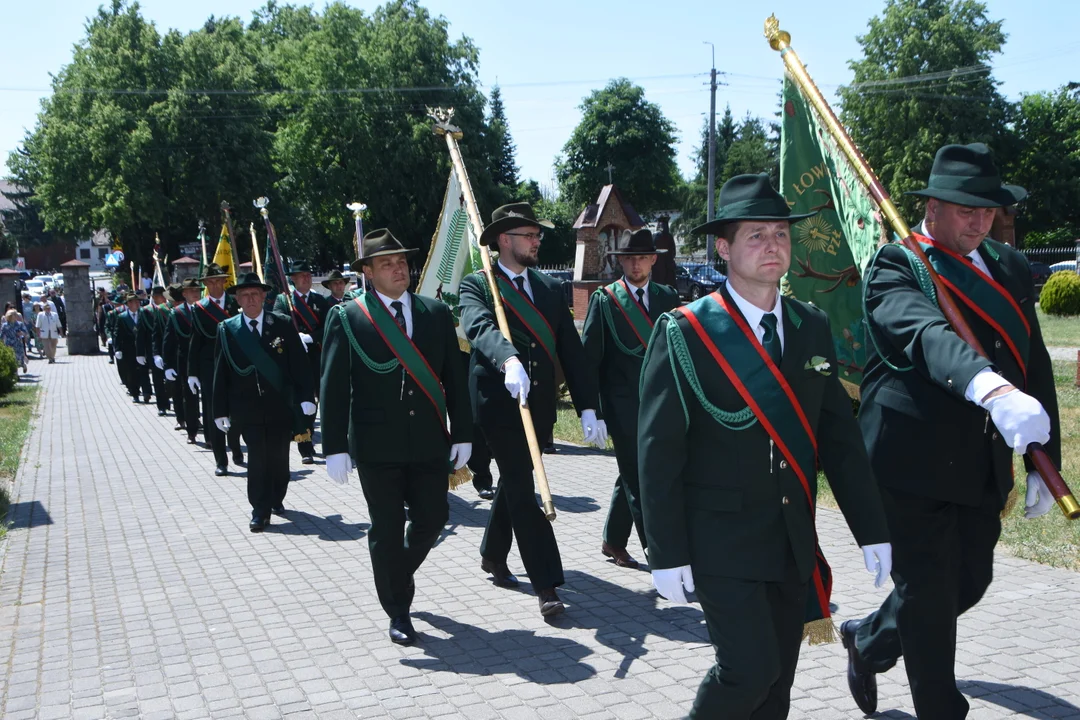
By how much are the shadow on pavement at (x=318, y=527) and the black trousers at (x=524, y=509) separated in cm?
264

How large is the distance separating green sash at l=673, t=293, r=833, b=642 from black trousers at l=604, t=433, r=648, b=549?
7.97 feet

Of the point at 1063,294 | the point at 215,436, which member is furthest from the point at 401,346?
the point at 1063,294

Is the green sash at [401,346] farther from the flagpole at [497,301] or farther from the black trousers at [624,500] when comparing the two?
the black trousers at [624,500]

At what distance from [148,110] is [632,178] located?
34.0 meters

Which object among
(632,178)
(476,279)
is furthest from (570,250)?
(476,279)

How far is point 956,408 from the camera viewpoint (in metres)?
4.02

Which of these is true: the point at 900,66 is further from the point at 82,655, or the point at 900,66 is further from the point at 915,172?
the point at 82,655

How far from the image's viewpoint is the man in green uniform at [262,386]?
30.1 ft

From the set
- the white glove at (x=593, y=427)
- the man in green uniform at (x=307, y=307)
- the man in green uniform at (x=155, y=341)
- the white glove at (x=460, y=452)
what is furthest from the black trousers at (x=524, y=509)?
the man in green uniform at (x=155, y=341)

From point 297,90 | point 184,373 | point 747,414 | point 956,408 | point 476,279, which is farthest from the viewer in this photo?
point 297,90

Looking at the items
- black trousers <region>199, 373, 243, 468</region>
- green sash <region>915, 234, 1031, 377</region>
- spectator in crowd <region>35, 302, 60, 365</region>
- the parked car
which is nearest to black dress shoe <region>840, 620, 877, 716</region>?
green sash <region>915, 234, 1031, 377</region>

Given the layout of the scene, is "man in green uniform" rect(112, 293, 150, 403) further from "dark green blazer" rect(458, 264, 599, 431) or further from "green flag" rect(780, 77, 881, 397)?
"green flag" rect(780, 77, 881, 397)

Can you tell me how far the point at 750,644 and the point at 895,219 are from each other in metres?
1.95

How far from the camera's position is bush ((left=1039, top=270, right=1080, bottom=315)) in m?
28.5
